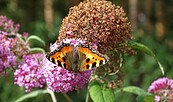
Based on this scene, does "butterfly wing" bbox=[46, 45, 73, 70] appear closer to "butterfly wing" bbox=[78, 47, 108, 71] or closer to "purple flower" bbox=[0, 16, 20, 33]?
"butterfly wing" bbox=[78, 47, 108, 71]

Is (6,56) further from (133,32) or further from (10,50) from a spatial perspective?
(133,32)

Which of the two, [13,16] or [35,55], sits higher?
[13,16]

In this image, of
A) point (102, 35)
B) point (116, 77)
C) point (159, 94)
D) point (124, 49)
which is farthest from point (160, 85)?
point (102, 35)

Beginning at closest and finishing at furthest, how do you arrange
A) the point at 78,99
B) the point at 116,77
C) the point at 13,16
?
the point at 116,77
the point at 78,99
the point at 13,16

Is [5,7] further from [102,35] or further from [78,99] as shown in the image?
[102,35]

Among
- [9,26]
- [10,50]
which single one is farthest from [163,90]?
[9,26]
